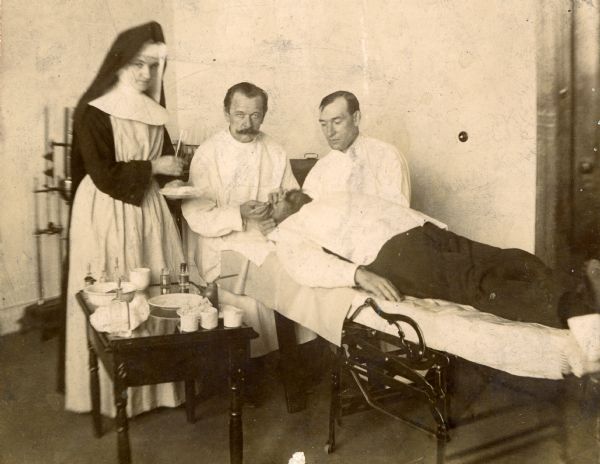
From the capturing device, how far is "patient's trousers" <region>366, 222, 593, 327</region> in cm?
170

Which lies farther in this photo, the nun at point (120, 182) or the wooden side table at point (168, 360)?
the nun at point (120, 182)

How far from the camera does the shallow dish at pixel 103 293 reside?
1970 mm

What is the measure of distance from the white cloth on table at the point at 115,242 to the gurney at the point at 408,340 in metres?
0.29

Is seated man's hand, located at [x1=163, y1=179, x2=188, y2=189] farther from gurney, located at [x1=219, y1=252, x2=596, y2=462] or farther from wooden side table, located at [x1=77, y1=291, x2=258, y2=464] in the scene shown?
wooden side table, located at [x1=77, y1=291, x2=258, y2=464]

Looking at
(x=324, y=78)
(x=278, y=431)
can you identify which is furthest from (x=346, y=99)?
(x=278, y=431)

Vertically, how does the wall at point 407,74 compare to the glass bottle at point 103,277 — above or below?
above

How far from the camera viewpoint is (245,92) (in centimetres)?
214

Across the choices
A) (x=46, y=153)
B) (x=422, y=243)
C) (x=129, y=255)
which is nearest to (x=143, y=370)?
(x=129, y=255)

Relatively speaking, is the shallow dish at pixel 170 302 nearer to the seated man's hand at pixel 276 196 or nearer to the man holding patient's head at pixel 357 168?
the seated man's hand at pixel 276 196

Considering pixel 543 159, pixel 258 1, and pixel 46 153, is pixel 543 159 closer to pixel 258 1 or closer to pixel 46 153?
pixel 258 1

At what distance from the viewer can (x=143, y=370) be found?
168cm

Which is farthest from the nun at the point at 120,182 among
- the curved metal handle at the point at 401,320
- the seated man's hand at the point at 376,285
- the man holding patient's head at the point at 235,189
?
the curved metal handle at the point at 401,320

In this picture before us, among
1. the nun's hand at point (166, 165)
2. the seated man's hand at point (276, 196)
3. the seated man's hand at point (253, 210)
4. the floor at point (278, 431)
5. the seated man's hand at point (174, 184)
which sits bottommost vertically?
the floor at point (278, 431)

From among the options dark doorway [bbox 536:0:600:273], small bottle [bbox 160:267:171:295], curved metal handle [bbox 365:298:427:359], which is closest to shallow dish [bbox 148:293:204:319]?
small bottle [bbox 160:267:171:295]
